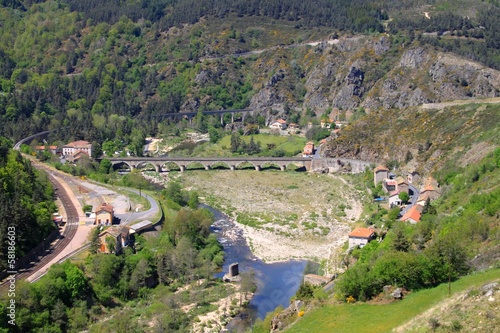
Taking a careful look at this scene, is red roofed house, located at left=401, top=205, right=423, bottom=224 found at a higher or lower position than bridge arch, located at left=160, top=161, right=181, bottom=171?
higher

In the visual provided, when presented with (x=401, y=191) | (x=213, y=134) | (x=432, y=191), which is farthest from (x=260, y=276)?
(x=213, y=134)

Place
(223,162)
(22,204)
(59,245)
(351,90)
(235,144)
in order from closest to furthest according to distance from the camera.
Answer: (59,245) → (22,204) → (223,162) → (235,144) → (351,90)

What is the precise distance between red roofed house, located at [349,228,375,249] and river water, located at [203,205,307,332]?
4027mm

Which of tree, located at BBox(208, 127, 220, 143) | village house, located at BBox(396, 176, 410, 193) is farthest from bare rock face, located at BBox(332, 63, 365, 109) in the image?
village house, located at BBox(396, 176, 410, 193)

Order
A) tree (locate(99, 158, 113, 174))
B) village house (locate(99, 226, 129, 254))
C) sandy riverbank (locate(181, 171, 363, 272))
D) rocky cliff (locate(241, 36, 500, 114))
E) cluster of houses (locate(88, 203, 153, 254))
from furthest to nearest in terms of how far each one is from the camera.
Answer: rocky cliff (locate(241, 36, 500, 114))
tree (locate(99, 158, 113, 174))
sandy riverbank (locate(181, 171, 363, 272))
cluster of houses (locate(88, 203, 153, 254))
village house (locate(99, 226, 129, 254))

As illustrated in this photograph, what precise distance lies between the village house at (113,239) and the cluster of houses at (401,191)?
17.2 metres

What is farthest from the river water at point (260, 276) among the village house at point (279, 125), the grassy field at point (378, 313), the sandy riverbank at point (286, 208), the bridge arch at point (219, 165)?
the village house at point (279, 125)

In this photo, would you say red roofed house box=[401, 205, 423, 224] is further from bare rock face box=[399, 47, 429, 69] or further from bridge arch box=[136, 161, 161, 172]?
bare rock face box=[399, 47, 429, 69]

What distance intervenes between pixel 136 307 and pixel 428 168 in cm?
4305

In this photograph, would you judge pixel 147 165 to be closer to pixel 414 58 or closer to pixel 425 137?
pixel 425 137

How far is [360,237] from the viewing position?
52125 millimetres

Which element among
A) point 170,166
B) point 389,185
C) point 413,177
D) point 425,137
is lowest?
point 170,166

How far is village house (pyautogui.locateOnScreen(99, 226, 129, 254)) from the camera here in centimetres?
4941

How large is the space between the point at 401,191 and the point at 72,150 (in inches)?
2018
